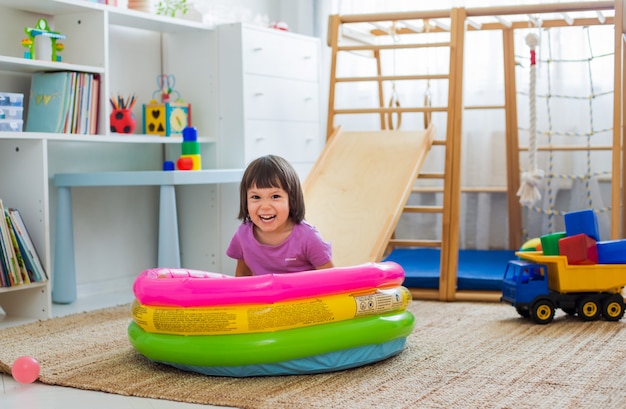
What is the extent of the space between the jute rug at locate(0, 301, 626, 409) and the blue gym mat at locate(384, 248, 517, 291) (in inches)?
21.6

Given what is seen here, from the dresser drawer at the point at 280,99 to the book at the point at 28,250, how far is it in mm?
1166

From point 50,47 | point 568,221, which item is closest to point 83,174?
point 50,47

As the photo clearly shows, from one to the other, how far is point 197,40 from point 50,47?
0.87 meters

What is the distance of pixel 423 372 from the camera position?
2.20 meters

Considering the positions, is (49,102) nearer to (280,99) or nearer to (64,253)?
(64,253)

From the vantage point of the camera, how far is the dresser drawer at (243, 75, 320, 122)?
385cm

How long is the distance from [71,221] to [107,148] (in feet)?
1.66

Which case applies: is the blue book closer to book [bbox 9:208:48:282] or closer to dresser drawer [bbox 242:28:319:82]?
book [bbox 9:208:48:282]

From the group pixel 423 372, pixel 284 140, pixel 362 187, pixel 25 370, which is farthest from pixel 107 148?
pixel 423 372

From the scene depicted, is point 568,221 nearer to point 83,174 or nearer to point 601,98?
point 601,98

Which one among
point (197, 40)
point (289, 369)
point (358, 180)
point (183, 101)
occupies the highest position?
point (197, 40)

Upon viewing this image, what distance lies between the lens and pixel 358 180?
362cm

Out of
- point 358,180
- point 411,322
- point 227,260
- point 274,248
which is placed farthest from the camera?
point 227,260

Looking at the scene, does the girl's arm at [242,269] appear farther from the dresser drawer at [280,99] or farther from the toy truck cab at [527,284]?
the dresser drawer at [280,99]
